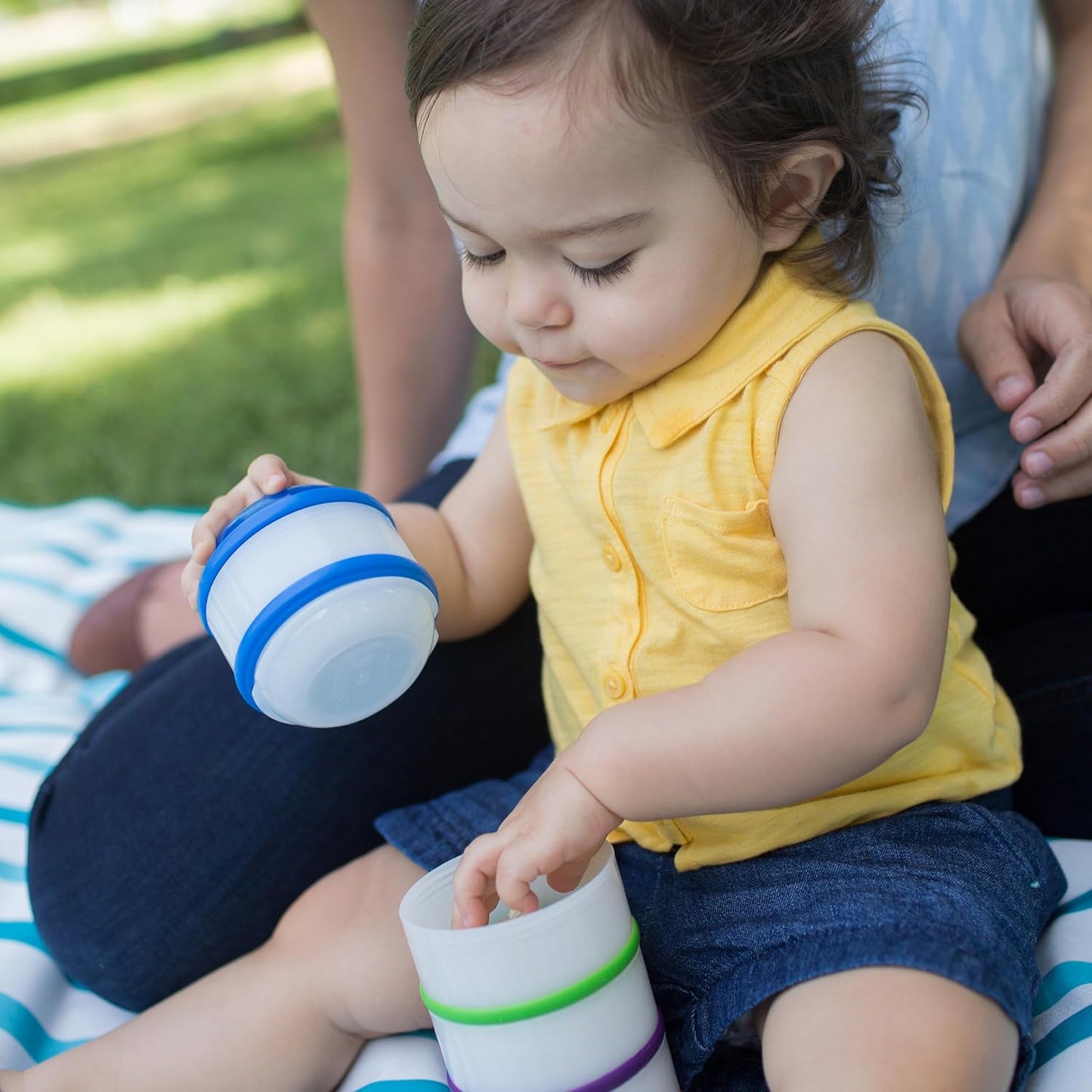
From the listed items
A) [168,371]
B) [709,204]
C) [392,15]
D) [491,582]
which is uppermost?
[392,15]

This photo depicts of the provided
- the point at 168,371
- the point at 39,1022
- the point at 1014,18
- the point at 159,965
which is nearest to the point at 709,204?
the point at 1014,18

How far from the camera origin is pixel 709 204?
3.36 ft

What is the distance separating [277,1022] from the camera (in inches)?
46.2

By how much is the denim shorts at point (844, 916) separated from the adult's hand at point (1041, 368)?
30cm

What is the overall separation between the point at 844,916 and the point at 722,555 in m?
0.30

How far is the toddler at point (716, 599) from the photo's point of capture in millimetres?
963

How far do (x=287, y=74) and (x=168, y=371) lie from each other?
28.4 feet

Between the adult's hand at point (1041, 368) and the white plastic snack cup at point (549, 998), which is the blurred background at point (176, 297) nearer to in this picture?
the adult's hand at point (1041, 368)

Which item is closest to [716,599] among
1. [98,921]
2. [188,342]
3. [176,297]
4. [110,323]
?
[98,921]

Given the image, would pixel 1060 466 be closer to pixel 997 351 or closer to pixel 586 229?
pixel 997 351

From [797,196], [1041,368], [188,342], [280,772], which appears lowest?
[188,342]

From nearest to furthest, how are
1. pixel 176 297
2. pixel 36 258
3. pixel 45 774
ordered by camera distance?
pixel 45 774 < pixel 176 297 < pixel 36 258

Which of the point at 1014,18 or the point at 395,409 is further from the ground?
the point at 1014,18

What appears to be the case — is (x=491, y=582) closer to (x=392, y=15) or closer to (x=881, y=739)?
(x=881, y=739)
